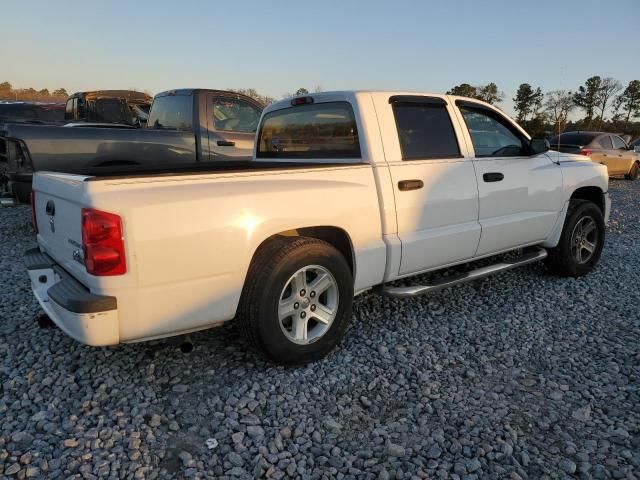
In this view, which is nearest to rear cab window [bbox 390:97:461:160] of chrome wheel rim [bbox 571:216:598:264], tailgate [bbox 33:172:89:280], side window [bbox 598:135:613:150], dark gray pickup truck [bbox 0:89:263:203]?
chrome wheel rim [bbox 571:216:598:264]

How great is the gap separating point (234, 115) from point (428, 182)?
180 inches

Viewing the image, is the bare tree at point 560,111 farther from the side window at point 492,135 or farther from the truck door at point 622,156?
the truck door at point 622,156

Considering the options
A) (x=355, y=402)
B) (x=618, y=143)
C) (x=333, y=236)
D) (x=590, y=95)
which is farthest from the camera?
(x=590, y=95)

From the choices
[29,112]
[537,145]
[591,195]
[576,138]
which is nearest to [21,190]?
[537,145]

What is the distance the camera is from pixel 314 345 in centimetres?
310

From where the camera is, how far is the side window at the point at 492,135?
4035mm

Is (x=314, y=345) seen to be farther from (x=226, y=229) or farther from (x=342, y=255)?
(x=226, y=229)

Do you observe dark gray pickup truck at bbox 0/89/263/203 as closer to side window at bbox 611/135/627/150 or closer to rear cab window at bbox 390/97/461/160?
rear cab window at bbox 390/97/461/160

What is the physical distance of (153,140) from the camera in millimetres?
6387

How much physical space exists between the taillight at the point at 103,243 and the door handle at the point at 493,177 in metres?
2.83

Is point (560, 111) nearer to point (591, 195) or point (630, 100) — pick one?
point (591, 195)

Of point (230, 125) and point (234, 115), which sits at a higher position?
point (234, 115)

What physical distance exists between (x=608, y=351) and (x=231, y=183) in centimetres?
286

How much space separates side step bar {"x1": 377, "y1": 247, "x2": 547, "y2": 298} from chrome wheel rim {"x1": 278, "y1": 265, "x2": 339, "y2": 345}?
0.49 m
